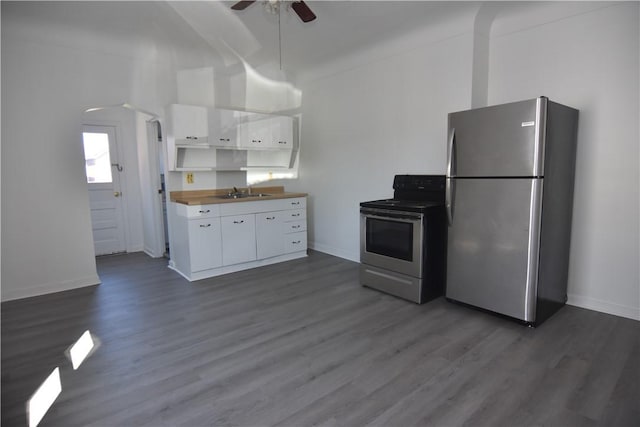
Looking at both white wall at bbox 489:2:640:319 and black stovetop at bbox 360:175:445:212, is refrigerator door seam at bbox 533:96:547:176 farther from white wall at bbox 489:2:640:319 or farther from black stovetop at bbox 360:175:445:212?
black stovetop at bbox 360:175:445:212

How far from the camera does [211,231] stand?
4.08 m

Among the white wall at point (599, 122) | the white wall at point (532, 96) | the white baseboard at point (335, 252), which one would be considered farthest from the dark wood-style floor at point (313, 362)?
the white baseboard at point (335, 252)

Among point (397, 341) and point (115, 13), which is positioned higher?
point (115, 13)

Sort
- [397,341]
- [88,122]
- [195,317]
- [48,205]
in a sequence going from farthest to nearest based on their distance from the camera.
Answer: [88,122] < [48,205] < [195,317] < [397,341]

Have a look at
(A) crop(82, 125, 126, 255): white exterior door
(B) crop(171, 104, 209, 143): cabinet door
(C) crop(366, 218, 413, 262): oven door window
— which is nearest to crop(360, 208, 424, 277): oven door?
(C) crop(366, 218, 413, 262): oven door window

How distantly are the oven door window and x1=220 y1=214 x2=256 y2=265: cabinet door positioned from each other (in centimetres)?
157

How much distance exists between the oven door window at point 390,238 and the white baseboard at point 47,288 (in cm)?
309

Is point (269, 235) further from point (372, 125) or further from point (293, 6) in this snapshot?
point (293, 6)

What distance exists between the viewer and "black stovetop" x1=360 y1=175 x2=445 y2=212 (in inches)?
130

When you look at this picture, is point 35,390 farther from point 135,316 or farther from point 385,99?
point 385,99

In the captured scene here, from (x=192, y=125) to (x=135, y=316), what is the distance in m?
2.22

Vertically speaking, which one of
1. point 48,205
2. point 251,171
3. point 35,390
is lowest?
point 35,390

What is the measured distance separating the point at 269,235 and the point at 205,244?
853mm

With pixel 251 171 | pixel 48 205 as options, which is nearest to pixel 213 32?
pixel 251 171
